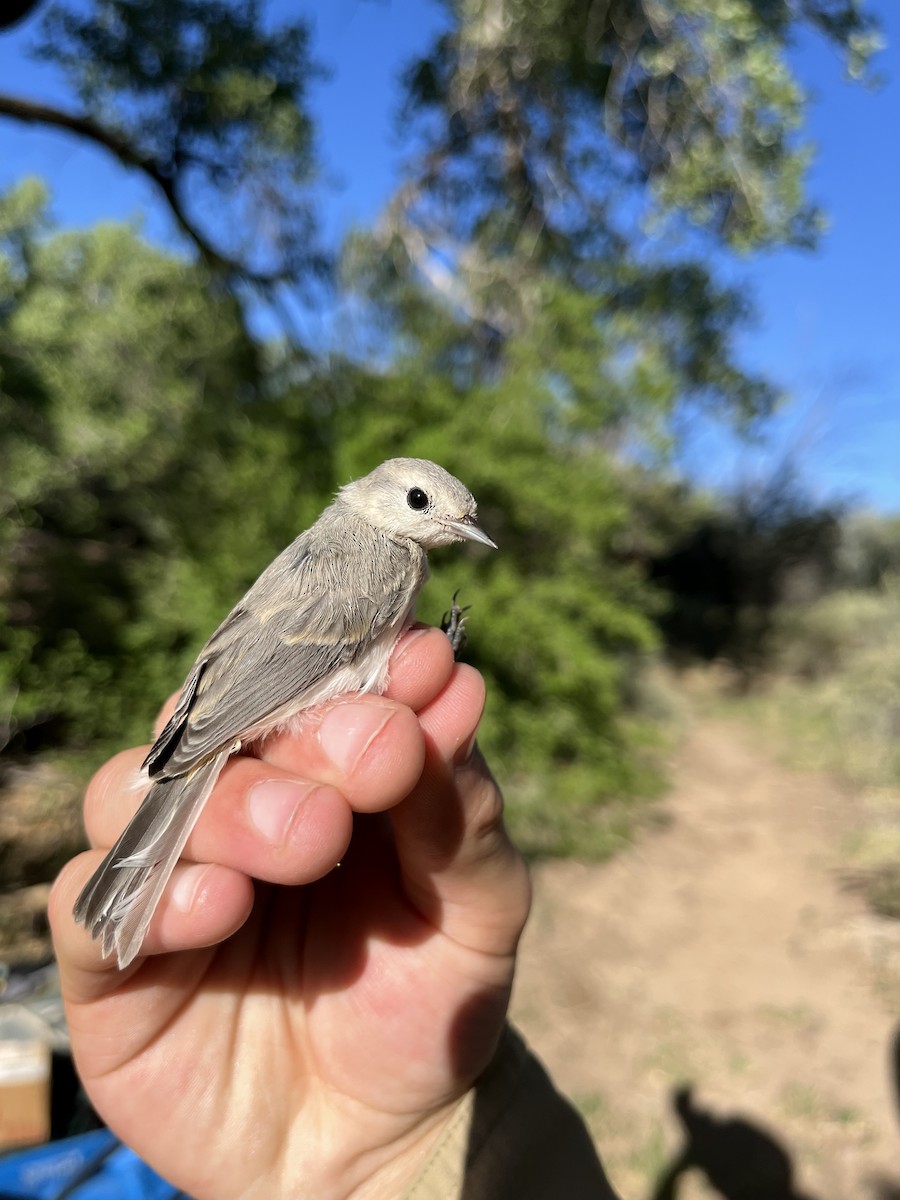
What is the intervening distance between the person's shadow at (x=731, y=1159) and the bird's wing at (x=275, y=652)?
3216 millimetres

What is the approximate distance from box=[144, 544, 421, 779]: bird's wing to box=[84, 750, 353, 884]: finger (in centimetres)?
14

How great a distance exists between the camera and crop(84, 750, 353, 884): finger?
1.40 metres

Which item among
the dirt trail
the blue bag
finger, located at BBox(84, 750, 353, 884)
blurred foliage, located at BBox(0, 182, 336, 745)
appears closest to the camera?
finger, located at BBox(84, 750, 353, 884)

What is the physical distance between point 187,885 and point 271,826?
8.7 inches

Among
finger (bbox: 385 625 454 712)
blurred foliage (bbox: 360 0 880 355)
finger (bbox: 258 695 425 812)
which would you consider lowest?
finger (bbox: 258 695 425 812)

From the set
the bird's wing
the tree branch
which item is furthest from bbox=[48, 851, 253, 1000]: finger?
the tree branch

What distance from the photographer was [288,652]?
1.82m

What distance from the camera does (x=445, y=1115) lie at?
1.71 m

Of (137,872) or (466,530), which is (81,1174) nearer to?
(137,872)

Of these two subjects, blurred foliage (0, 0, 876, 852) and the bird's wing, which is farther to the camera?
blurred foliage (0, 0, 876, 852)

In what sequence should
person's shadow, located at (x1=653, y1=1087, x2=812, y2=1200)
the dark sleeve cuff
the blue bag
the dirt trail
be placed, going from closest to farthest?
the dark sleeve cuff < the blue bag < person's shadow, located at (x1=653, y1=1087, x2=812, y2=1200) < the dirt trail

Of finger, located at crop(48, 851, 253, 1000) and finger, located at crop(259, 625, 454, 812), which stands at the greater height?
finger, located at crop(259, 625, 454, 812)

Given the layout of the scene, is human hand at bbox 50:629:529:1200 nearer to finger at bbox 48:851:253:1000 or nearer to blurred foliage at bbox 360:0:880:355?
finger at bbox 48:851:253:1000

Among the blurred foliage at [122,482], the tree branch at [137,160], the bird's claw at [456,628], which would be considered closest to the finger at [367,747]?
the bird's claw at [456,628]
